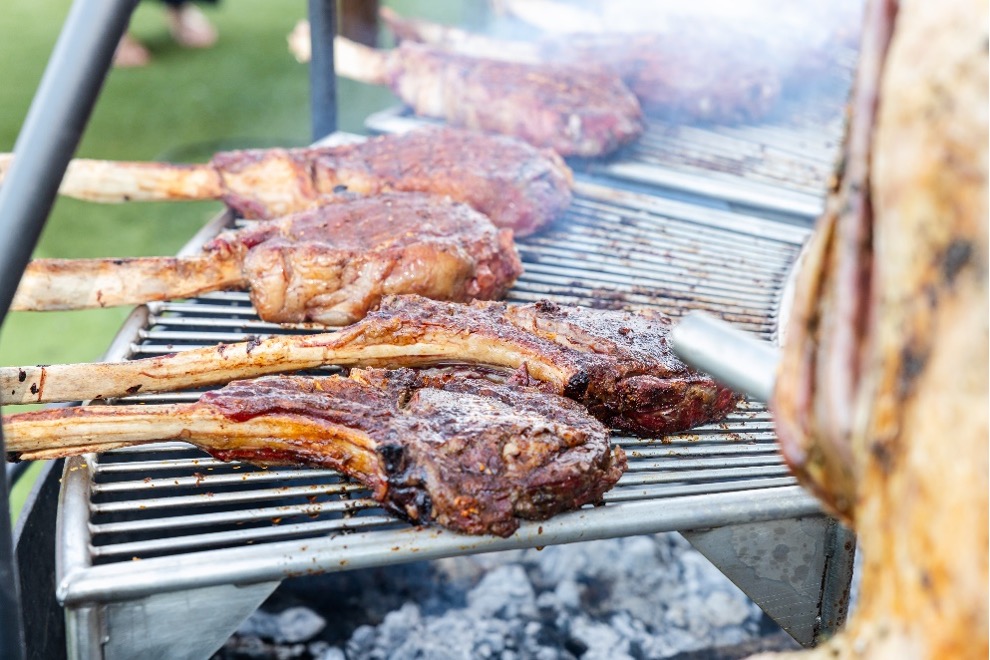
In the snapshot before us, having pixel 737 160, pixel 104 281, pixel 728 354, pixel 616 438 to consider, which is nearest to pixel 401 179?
pixel 104 281

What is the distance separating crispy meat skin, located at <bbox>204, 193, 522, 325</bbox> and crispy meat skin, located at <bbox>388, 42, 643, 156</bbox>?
1249mm

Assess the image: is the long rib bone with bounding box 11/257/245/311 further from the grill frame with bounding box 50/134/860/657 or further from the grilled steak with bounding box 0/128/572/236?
the grilled steak with bounding box 0/128/572/236

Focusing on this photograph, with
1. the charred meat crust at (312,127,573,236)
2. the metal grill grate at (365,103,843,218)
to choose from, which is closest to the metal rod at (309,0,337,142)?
the metal grill grate at (365,103,843,218)

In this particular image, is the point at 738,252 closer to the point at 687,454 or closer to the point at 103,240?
the point at 687,454

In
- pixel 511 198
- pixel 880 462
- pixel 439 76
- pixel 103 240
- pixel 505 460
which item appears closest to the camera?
pixel 880 462

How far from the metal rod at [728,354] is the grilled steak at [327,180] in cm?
220

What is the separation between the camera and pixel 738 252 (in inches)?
135

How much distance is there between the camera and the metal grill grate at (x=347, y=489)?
70.1 inches

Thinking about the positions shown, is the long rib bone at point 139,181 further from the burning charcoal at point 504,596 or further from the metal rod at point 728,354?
the metal rod at point 728,354

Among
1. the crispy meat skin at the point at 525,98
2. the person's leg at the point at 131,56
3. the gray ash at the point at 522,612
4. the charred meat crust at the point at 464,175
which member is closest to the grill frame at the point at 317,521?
the charred meat crust at the point at 464,175

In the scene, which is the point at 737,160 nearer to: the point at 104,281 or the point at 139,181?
the point at 139,181

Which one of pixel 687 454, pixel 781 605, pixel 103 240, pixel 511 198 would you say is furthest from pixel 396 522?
pixel 103 240

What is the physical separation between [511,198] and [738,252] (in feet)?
3.03

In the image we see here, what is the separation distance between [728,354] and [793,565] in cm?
126
